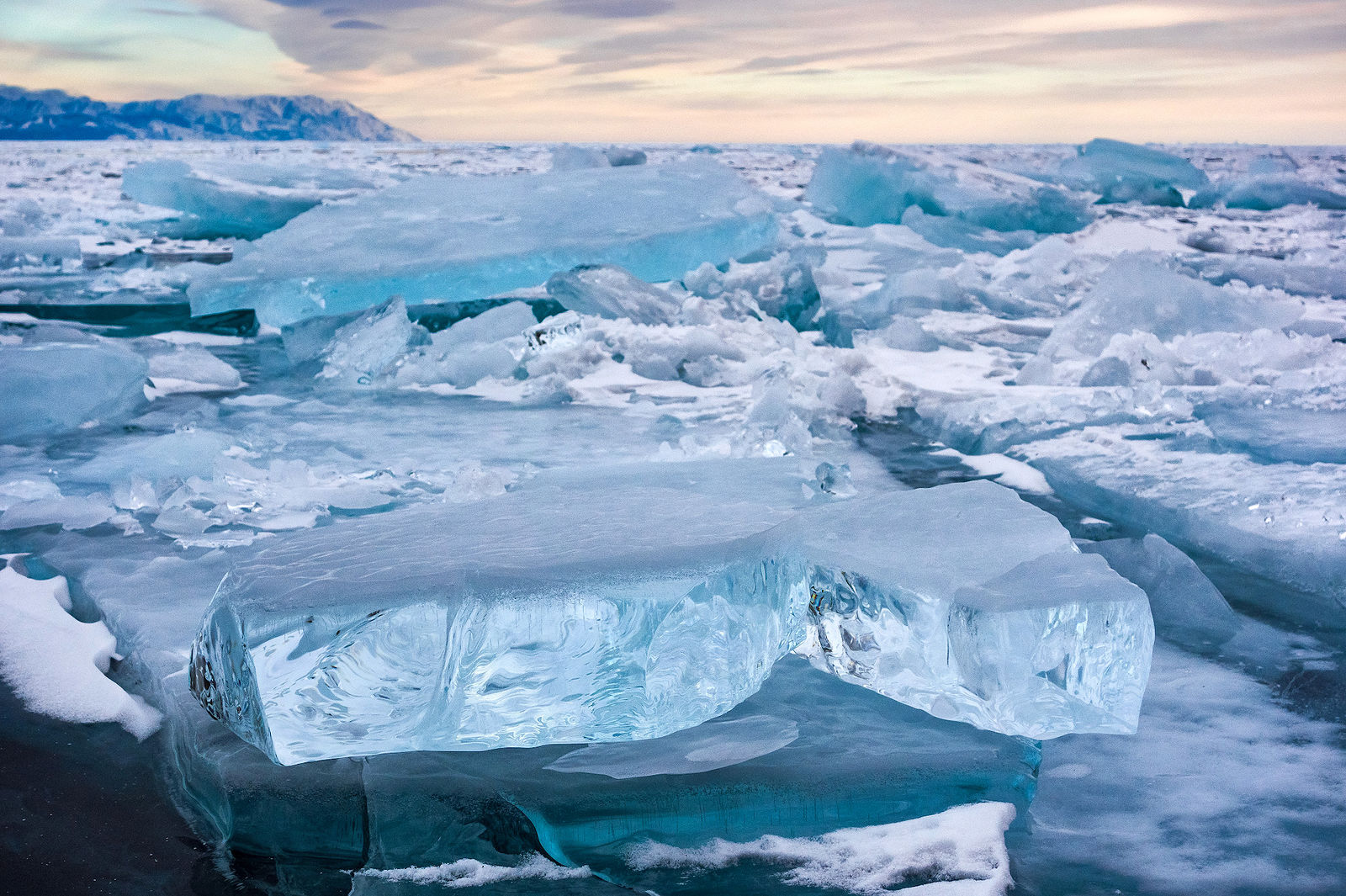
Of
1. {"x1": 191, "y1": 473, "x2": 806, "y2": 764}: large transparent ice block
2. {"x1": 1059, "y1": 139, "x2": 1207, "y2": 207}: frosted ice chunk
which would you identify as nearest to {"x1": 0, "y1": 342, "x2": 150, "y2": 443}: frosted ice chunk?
{"x1": 191, "y1": 473, "x2": 806, "y2": 764}: large transparent ice block

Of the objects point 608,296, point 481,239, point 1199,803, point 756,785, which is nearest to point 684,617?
point 756,785

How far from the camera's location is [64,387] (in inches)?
120

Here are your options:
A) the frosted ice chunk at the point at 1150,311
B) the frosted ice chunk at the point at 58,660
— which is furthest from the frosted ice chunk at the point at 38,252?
the frosted ice chunk at the point at 1150,311

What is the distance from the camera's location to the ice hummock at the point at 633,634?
1.18m

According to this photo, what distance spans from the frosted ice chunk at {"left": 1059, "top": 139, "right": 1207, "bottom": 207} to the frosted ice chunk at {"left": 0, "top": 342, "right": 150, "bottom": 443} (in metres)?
9.02

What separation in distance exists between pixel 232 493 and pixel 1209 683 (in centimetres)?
199

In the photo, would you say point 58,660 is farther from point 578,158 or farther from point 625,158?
point 578,158

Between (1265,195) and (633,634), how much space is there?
35.7 ft

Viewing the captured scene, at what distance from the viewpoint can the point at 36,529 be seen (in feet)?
7.10

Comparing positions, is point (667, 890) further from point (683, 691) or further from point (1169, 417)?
point (1169, 417)

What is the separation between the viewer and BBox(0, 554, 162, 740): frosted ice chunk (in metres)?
1.48

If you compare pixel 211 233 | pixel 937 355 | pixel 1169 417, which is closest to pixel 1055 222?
pixel 937 355

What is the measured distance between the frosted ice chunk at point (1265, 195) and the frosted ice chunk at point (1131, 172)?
0.38m

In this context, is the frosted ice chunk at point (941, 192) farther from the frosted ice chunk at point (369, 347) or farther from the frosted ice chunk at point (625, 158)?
the frosted ice chunk at point (369, 347)
